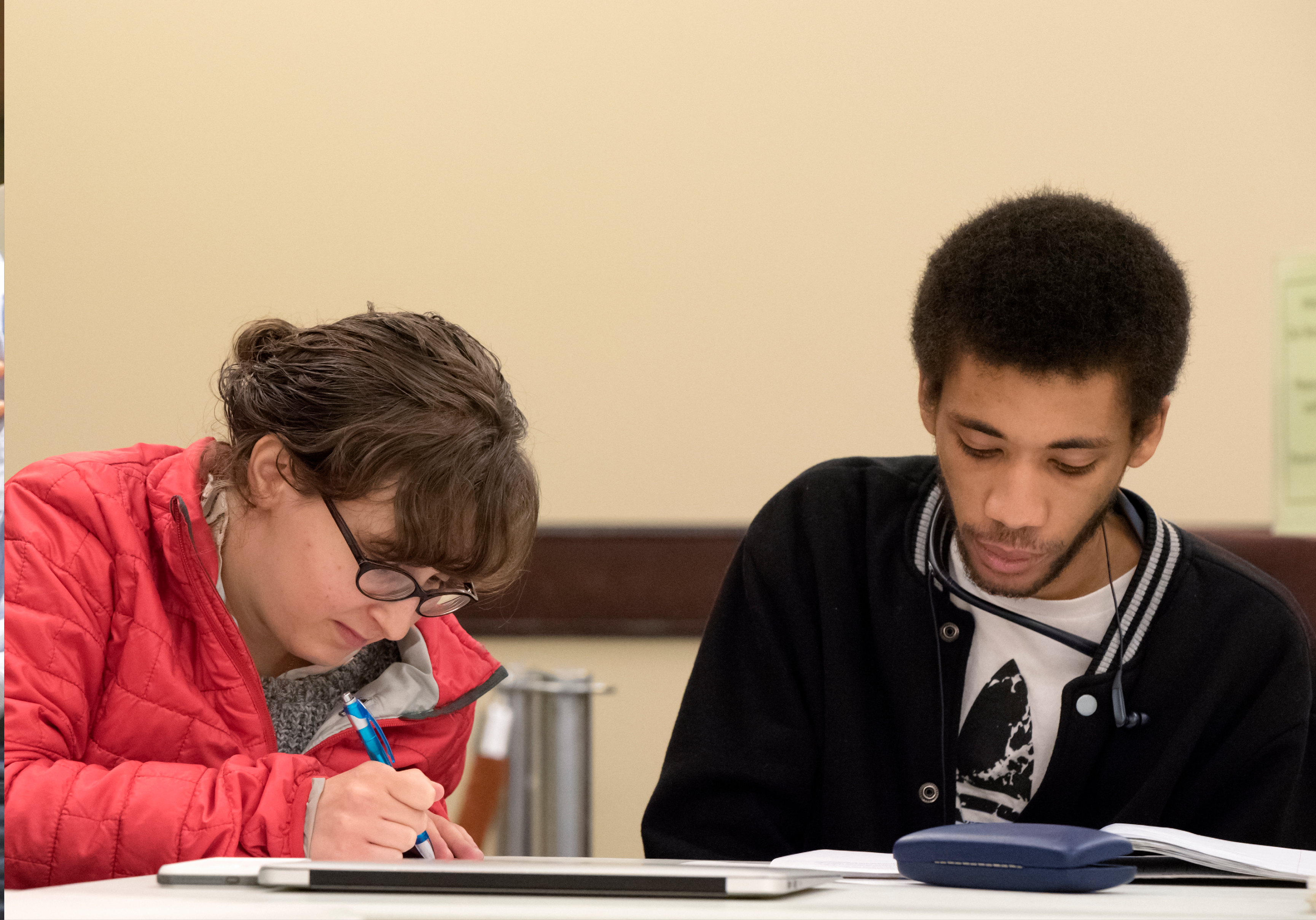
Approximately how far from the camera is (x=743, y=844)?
1132 millimetres

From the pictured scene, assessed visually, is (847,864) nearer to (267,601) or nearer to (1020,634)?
(1020,634)

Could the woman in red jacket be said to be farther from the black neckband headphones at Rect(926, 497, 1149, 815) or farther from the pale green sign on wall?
the pale green sign on wall

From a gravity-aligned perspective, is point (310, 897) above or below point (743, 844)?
above

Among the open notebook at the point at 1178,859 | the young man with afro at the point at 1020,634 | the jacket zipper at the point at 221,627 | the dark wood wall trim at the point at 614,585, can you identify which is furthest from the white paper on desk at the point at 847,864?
the dark wood wall trim at the point at 614,585

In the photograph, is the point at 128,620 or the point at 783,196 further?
the point at 783,196

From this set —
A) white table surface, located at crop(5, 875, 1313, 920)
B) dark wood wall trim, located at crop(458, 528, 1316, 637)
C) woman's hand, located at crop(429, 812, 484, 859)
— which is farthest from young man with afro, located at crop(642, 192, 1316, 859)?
dark wood wall trim, located at crop(458, 528, 1316, 637)

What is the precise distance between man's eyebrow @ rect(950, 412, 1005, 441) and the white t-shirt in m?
0.18

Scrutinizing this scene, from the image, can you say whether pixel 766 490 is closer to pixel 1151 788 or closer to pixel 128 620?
pixel 1151 788

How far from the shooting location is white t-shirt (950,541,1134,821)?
3.80 feet

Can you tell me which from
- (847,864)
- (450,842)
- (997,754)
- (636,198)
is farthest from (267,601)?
(636,198)

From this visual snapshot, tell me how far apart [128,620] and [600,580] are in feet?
3.48

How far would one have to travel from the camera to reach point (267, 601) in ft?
3.67

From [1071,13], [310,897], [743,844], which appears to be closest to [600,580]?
[743,844]

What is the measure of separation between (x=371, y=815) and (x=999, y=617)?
2.14 feet
